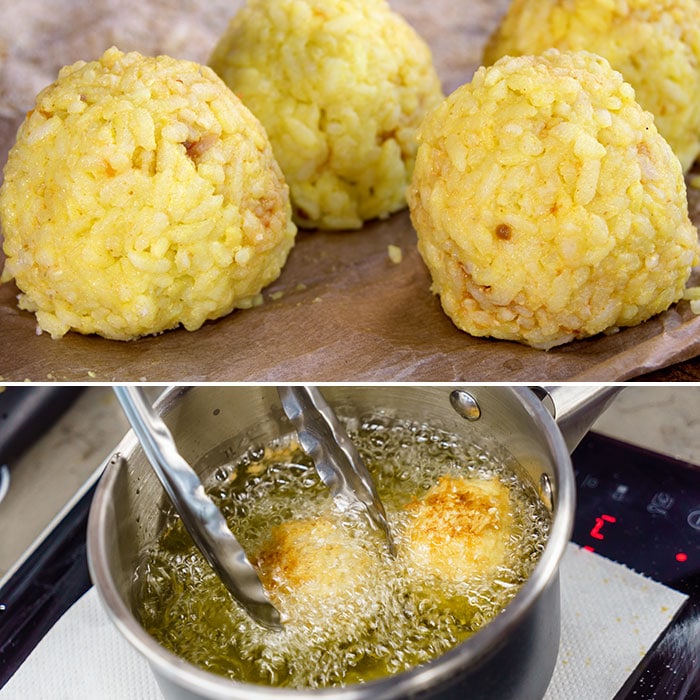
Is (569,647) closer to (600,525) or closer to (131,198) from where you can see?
(600,525)

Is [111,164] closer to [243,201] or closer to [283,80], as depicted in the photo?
[243,201]

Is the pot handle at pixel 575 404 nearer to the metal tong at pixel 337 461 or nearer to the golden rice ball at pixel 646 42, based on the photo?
the metal tong at pixel 337 461

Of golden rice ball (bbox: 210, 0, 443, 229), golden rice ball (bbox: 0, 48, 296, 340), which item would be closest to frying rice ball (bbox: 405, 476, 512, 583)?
golden rice ball (bbox: 0, 48, 296, 340)

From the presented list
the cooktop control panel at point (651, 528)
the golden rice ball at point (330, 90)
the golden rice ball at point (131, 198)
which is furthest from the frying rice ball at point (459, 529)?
the golden rice ball at point (330, 90)

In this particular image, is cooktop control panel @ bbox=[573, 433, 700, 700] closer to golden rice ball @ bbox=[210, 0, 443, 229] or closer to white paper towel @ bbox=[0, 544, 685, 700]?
white paper towel @ bbox=[0, 544, 685, 700]

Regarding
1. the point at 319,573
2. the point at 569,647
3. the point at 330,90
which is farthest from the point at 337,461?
the point at 330,90
